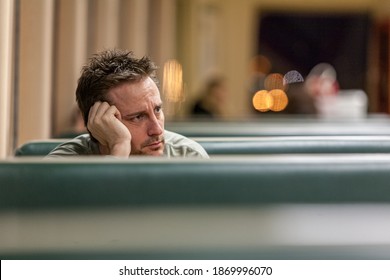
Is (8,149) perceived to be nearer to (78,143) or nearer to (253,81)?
(78,143)

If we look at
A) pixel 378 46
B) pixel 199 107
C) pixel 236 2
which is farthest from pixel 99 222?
pixel 378 46

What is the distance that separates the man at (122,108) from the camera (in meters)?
2.21

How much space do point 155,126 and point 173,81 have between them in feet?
32.3

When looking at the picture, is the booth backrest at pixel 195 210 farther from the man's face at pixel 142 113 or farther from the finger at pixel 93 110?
the finger at pixel 93 110

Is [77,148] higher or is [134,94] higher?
[134,94]

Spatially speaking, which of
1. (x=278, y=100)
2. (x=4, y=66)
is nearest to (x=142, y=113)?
(x=4, y=66)

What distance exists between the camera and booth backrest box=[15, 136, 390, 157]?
2602 mm

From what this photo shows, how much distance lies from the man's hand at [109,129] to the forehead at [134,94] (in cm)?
3

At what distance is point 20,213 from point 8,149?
282cm

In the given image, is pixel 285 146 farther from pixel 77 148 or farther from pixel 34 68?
pixel 34 68

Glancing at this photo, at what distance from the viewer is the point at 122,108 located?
7.57ft

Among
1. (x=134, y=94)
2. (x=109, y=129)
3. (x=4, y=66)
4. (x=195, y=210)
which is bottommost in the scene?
(x=195, y=210)

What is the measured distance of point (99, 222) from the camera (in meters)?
1.44

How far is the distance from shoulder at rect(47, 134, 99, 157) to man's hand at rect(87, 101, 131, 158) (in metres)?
0.03
